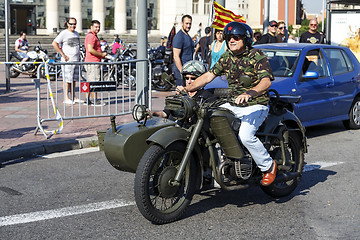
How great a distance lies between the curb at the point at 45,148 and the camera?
27.7 ft

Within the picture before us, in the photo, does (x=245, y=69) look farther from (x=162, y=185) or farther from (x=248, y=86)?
(x=162, y=185)

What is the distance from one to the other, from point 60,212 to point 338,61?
6708 millimetres

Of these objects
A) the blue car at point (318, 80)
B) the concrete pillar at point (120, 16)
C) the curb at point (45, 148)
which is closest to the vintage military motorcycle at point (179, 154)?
the curb at point (45, 148)

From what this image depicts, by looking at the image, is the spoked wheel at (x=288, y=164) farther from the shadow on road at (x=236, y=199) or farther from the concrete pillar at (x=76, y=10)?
the concrete pillar at (x=76, y=10)

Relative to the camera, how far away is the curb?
27.7ft

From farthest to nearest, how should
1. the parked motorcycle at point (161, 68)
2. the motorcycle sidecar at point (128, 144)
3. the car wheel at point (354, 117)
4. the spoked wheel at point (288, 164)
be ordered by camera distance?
the parked motorcycle at point (161, 68) < the car wheel at point (354, 117) < the spoked wheel at point (288, 164) < the motorcycle sidecar at point (128, 144)

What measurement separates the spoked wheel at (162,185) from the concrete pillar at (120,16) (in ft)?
240

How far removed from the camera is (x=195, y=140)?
5.21 meters

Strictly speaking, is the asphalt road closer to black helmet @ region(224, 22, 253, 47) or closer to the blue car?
black helmet @ region(224, 22, 253, 47)

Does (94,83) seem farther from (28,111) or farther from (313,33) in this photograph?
(313,33)

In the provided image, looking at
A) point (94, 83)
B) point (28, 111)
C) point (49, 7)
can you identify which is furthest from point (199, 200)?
point (49, 7)

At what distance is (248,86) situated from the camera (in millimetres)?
5566

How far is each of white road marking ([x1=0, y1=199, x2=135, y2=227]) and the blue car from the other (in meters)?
4.14

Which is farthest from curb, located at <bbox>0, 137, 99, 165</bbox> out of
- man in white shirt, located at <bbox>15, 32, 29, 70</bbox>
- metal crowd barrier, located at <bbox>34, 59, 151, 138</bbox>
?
man in white shirt, located at <bbox>15, 32, 29, 70</bbox>
